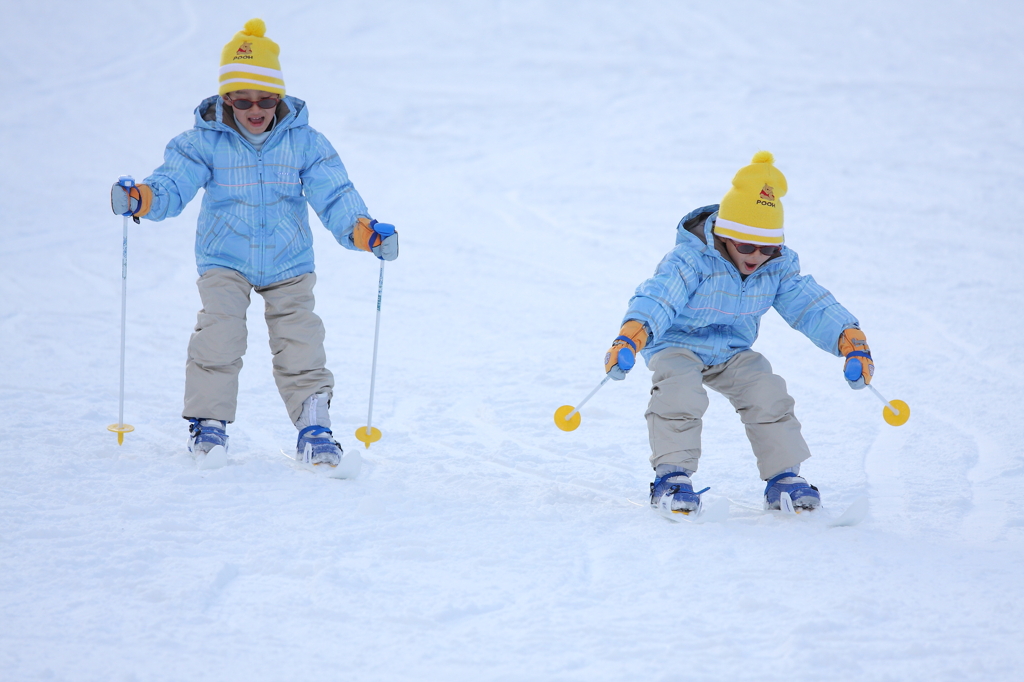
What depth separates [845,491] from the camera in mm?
3785

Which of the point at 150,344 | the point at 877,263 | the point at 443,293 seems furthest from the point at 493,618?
the point at 877,263

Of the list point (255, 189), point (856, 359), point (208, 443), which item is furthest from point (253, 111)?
point (856, 359)

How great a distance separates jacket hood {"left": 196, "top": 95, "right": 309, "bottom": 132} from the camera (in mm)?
3760

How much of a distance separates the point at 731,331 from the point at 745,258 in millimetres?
304

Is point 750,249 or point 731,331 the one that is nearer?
point 750,249

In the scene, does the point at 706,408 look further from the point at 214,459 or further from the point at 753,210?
the point at 214,459

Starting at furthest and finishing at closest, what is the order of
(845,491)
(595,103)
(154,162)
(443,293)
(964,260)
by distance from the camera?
(595,103) → (154,162) → (964,260) → (443,293) → (845,491)

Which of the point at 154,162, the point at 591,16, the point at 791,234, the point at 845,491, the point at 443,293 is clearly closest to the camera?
the point at 845,491

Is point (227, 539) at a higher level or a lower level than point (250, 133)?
lower

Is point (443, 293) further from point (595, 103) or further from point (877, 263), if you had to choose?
point (595, 103)

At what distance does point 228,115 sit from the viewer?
3797mm

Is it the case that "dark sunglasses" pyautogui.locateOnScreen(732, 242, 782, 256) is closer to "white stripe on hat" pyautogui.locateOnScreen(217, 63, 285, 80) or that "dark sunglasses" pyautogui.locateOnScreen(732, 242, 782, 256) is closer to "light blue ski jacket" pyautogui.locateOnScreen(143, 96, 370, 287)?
"light blue ski jacket" pyautogui.locateOnScreen(143, 96, 370, 287)

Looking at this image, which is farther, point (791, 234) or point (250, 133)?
point (791, 234)

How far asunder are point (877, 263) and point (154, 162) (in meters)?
7.03
